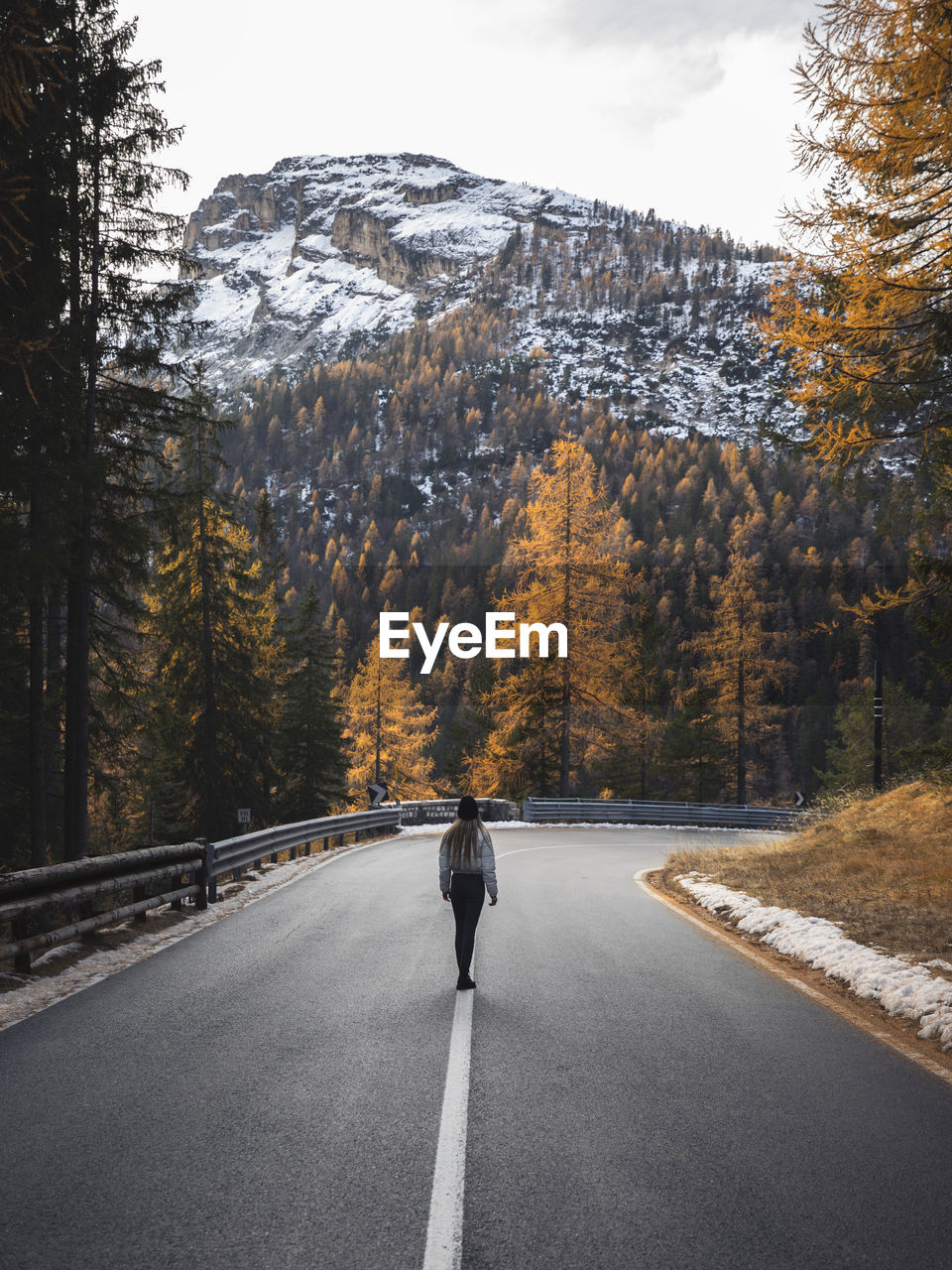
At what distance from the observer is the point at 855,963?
761 cm

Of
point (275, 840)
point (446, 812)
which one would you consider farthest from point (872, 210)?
point (446, 812)

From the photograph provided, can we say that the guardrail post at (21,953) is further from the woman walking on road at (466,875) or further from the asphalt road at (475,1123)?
the woman walking on road at (466,875)

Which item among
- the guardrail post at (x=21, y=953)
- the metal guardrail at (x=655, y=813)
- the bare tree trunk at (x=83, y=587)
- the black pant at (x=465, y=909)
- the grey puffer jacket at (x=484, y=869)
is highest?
the bare tree trunk at (x=83, y=587)

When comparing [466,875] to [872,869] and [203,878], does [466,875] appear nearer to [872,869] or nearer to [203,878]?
[203,878]

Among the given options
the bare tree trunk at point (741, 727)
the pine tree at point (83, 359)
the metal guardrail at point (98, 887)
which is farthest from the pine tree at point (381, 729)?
the metal guardrail at point (98, 887)

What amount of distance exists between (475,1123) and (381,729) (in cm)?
4400

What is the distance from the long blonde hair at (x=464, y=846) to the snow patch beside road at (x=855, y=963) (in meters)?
3.44

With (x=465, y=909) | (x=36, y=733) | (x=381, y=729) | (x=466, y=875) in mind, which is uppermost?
(x=36, y=733)

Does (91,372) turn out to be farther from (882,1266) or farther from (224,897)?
(882,1266)

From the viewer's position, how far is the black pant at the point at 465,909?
714 cm

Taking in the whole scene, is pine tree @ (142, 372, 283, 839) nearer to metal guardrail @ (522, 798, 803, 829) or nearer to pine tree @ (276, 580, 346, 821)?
pine tree @ (276, 580, 346, 821)

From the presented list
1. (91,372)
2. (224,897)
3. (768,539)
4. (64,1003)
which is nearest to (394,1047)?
(64,1003)

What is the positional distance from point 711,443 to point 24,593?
157634mm

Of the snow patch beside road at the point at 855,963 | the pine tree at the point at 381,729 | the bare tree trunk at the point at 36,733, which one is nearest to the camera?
the snow patch beside road at the point at 855,963
